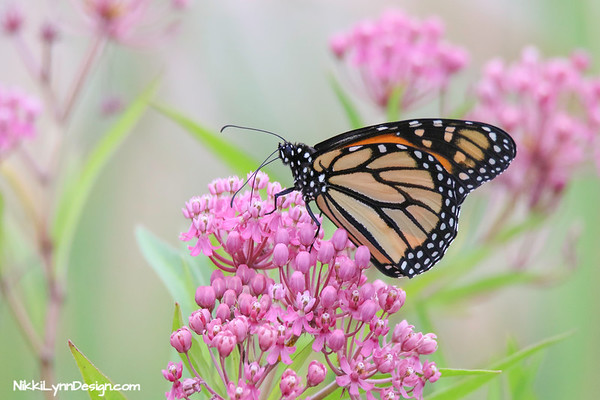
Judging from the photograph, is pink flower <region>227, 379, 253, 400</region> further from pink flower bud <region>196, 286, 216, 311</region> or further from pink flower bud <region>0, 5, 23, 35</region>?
pink flower bud <region>0, 5, 23, 35</region>

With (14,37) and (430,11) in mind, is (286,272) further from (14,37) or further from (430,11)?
(430,11)

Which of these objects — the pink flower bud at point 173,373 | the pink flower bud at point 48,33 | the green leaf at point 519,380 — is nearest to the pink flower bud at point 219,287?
the pink flower bud at point 173,373

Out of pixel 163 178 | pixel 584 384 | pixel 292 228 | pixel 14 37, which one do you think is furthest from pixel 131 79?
pixel 584 384

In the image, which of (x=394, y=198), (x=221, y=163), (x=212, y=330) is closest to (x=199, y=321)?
(x=212, y=330)

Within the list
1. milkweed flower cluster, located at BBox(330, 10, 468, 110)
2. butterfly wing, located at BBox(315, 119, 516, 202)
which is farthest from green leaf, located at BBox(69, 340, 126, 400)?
milkweed flower cluster, located at BBox(330, 10, 468, 110)

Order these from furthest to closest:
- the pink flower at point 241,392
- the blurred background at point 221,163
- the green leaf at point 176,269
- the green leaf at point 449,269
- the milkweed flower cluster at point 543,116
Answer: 1. the blurred background at point 221,163
2. the milkweed flower cluster at point 543,116
3. the green leaf at point 449,269
4. the green leaf at point 176,269
5. the pink flower at point 241,392

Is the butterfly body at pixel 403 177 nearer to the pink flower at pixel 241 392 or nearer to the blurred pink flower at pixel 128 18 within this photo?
the pink flower at pixel 241 392

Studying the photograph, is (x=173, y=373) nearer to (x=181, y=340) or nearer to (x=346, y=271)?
(x=181, y=340)
